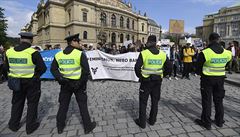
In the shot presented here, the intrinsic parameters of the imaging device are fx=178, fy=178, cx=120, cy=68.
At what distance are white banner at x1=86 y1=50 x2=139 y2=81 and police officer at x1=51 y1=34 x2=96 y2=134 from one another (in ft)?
18.5

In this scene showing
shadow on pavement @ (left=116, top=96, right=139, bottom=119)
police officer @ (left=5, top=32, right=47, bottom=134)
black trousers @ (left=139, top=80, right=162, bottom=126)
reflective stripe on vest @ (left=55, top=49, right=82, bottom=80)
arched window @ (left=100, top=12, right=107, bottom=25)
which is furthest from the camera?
arched window @ (left=100, top=12, right=107, bottom=25)

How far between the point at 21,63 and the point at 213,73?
4.03m

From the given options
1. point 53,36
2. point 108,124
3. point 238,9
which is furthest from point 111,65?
point 238,9

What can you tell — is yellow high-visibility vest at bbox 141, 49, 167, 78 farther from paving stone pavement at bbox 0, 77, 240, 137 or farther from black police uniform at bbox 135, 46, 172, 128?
paving stone pavement at bbox 0, 77, 240, 137

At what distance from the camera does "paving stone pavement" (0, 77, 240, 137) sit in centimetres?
376

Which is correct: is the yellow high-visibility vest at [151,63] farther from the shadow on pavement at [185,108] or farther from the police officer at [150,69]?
the shadow on pavement at [185,108]

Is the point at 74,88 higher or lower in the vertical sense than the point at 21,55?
lower

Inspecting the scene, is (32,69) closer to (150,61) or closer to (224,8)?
(150,61)

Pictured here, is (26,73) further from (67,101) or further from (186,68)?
(186,68)

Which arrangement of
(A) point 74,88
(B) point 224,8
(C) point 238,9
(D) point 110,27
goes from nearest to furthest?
1. (A) point 74,88
2. (D) point 110,27
3. (C) point 238,9
4. (B) point 224,8

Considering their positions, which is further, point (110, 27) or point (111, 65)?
point (110, 27)

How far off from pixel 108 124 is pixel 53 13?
2418 inches

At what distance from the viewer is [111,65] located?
371 inches

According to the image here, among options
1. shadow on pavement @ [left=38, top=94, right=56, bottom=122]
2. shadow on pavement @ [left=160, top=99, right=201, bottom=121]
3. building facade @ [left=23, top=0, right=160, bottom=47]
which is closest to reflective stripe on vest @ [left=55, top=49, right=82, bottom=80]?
shadow on pavement @ [left=38, top=94, right=56, bottom=122]
